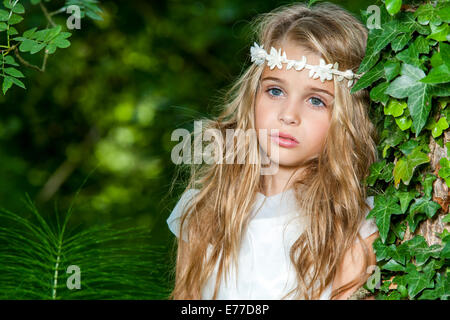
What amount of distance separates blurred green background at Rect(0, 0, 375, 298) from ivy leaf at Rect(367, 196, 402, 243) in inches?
102

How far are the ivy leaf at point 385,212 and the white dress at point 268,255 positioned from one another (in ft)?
0.77

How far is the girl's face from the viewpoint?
2.38 meters

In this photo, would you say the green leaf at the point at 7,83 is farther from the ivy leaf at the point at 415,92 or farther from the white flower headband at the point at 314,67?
the ivy leaf at the point at 415,92

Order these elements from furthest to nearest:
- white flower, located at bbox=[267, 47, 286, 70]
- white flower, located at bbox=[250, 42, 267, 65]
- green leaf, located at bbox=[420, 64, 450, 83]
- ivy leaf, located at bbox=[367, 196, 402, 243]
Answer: white flower, located at bbox=[250, 42, 267, 65]
white flower, located at bbox=[267, 47, 286, 70]
ivy leaf, located at bbox=[367, 196, 402, 243]
green leaf, located at bbox=[420, 64, 450, 83]

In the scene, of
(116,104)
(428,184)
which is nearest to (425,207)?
(428,184)

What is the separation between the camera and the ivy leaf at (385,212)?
6.95ft

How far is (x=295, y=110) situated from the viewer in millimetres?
2355

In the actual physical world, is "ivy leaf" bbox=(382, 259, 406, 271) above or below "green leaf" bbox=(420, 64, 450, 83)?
below

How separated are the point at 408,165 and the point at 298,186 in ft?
1.92

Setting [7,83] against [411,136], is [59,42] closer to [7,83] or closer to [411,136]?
[7,83]

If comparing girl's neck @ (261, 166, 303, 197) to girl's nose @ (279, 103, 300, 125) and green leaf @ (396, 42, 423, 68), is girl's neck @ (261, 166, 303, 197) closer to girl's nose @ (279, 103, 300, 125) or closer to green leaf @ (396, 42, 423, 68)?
girl's nose @ (279, 103, 300, 125)

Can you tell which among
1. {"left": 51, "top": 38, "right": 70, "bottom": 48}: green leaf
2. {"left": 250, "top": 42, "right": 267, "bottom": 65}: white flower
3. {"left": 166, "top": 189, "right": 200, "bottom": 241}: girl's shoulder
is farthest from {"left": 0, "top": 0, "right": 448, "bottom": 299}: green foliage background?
{"left": 51, "top": 38, "right": 70, "bottom": 48}: green leaf

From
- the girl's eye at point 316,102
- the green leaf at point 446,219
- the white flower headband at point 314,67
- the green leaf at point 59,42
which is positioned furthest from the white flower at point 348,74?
the green leaf at point 59,42
